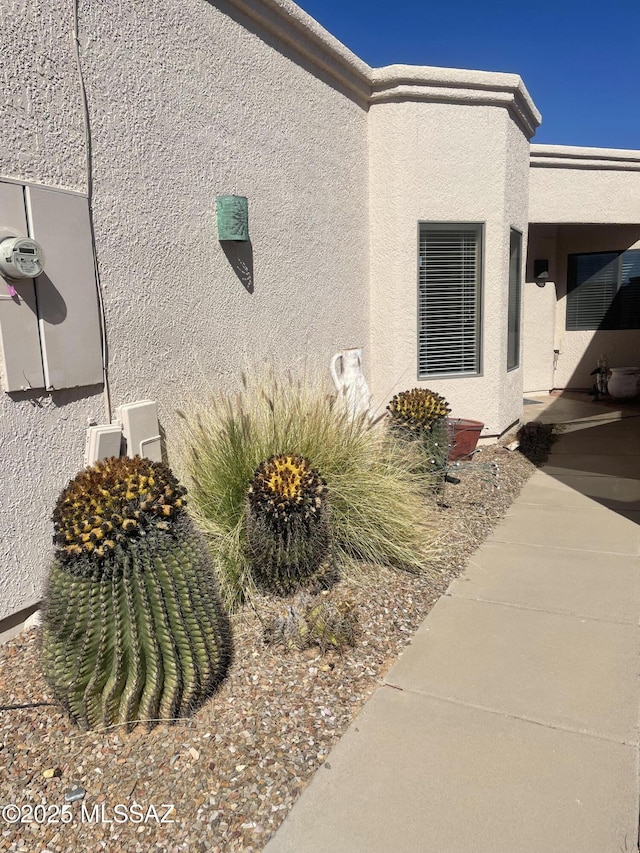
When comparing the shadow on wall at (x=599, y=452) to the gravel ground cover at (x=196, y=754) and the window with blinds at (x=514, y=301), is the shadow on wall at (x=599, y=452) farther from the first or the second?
the gravel ground cover at (x=196, y=754)

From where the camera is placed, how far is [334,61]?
709 cm

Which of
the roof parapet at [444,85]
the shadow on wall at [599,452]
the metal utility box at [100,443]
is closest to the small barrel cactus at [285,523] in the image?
the metal utility box at [100,443]

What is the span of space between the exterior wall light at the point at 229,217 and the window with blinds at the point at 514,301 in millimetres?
4796

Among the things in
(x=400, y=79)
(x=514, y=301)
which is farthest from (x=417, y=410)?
(x=400, y=79)

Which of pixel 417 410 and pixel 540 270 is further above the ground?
pixel 540 270

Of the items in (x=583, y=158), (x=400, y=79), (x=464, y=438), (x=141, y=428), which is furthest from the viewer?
(x=583, y=158)

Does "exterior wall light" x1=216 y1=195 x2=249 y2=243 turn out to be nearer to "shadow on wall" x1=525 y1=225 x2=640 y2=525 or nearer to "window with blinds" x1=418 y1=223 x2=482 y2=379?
"window with blinds" x1=418 y1=223 x2=482 y2=379

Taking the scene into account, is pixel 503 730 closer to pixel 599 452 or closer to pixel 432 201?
pixel 599 452

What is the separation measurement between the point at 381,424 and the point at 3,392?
3.27 m

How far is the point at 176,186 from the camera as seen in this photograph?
5023mm

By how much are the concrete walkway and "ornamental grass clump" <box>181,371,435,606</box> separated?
0.60 metres

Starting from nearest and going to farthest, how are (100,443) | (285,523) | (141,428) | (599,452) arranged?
(285,523)
(100,443)
(141,428)
(599,452)

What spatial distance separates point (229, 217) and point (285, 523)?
9.05 feet

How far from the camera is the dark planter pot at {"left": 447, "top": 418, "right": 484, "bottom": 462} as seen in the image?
750cm
